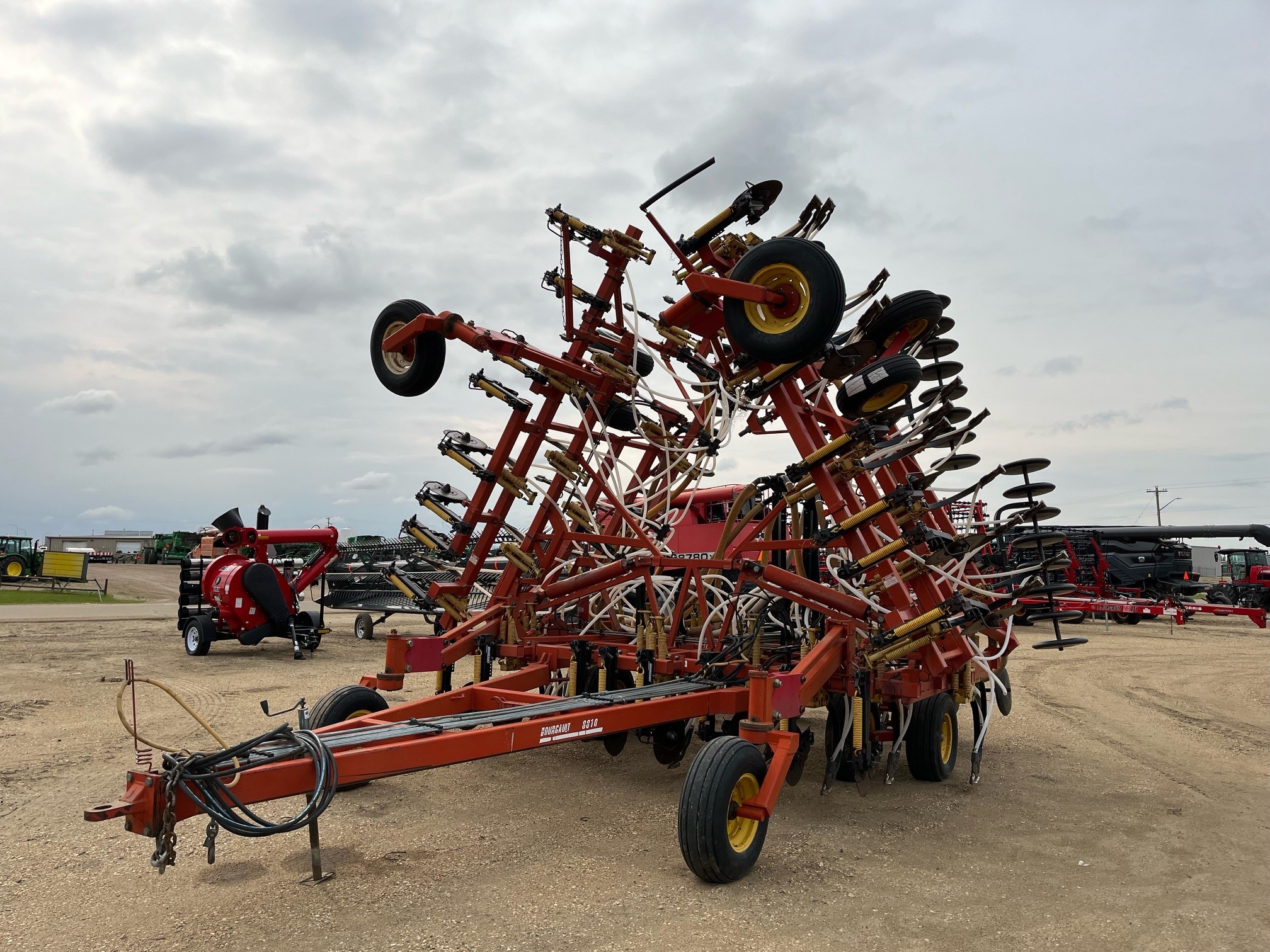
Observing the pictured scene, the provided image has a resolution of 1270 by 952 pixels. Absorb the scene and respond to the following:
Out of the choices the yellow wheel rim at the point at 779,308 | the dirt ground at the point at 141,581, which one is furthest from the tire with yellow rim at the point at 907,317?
the dirt ground at the point at 141,581

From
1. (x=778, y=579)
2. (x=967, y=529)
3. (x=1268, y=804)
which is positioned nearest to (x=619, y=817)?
(x=778, y=579)

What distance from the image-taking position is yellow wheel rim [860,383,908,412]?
5.79 m

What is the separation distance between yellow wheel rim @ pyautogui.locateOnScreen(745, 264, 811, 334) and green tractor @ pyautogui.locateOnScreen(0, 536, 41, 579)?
35.3 metres

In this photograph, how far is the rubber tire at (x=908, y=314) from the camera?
21.4ft

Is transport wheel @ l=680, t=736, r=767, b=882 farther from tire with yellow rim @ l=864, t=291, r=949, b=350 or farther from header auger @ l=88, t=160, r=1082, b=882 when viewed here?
tire with yellow rim @ l=864, t=291, r=949, b=350

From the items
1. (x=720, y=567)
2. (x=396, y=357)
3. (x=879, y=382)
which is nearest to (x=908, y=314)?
(x=879, y=382)

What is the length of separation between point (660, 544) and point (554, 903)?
339cm

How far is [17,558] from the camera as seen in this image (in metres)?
32.1

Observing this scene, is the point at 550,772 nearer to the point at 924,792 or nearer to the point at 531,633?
the point at 531,633

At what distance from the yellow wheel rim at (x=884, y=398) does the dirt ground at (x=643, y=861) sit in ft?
8.97

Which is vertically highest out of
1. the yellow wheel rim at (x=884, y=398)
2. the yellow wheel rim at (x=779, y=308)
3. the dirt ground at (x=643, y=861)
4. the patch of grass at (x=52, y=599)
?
the yellow wheel rim at (x=779, y=308)


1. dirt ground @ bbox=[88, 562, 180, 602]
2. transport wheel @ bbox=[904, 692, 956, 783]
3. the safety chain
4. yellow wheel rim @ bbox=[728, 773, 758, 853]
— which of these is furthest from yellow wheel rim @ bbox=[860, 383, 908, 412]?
dirt ground @ bbox=[88, 562, 180, 602]

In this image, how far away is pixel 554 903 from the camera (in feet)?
13.1

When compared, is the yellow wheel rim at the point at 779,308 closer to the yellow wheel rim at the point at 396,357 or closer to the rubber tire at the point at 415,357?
the rubber tire at the point at 415,357
